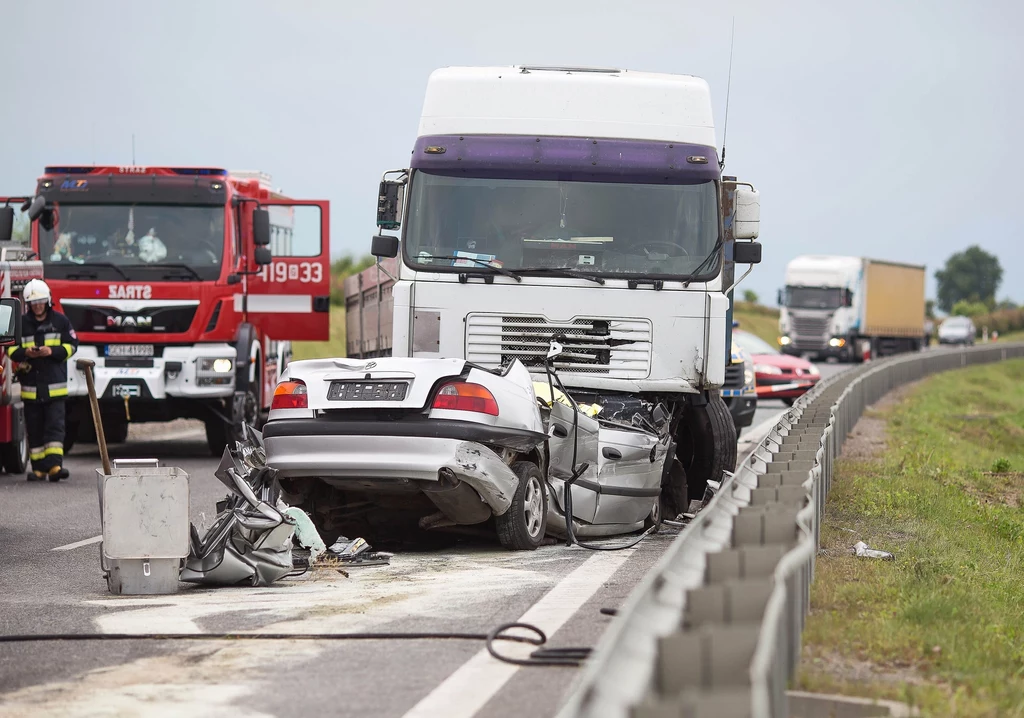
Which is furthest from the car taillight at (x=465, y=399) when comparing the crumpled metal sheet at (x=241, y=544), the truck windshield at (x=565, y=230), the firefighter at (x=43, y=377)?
the firefighter at (x=43, y=377)

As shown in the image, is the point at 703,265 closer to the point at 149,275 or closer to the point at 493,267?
the point at 493,267

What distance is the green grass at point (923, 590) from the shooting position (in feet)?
18.2

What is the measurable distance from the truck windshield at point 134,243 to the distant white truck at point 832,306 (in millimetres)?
40486

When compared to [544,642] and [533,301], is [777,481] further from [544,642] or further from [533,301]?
[533,301]

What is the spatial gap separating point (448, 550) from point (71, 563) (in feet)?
7.56

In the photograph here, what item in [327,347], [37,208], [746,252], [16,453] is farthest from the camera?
[327,347]

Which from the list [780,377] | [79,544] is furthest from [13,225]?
[780,377]

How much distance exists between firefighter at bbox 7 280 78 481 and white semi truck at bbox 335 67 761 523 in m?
5.03

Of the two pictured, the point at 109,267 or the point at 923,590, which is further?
the point at 109,267

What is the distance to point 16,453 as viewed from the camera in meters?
16.8

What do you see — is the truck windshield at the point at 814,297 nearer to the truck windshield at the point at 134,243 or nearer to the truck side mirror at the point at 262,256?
the truck side mirror at the point at 262,256

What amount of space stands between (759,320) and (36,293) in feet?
243

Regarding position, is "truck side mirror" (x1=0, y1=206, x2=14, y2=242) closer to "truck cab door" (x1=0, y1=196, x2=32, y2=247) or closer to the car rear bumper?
"truck cab door" (x1=0, y1=196, x2=32, y2=247)

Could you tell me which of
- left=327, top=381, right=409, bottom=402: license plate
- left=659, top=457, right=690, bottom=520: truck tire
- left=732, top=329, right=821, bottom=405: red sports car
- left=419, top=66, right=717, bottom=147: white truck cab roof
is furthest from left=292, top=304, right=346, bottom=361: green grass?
left=327, top=381, right=409, bottom=402: license plate
